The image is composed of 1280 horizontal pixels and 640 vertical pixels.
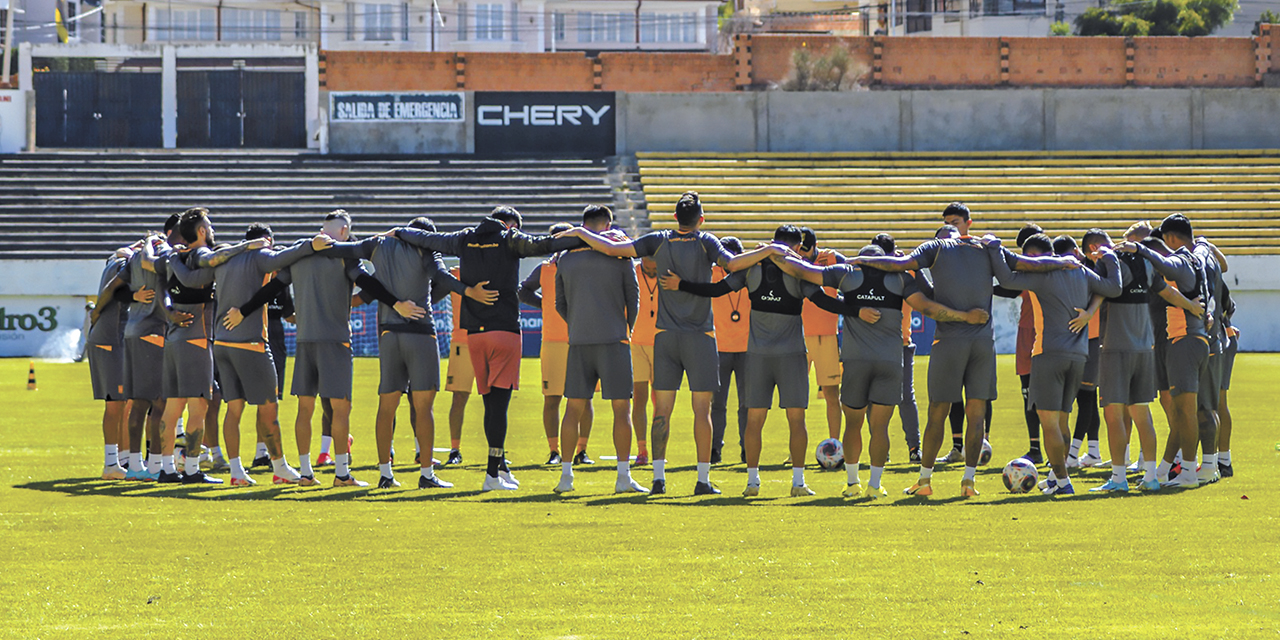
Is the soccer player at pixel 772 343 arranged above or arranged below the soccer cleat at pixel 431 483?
above

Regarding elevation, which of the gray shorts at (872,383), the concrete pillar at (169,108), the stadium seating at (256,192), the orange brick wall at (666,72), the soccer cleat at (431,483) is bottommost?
the soccer cleat at (431,483)

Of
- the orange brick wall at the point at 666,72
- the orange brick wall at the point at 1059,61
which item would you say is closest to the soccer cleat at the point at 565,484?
the orange brick wall at the point at 666,72

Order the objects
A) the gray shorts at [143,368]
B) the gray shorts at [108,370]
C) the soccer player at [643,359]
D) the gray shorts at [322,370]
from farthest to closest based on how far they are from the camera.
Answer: the soccer player at [643,359]
the gray shorts at [108,370]
the gray shorts at [143,368]
the gray shorts at [322,370]

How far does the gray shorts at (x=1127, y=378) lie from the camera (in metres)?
11.1

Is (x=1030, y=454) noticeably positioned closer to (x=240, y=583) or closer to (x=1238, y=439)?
(x=1238, y=439)

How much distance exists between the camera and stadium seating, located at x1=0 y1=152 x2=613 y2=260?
38844 mm

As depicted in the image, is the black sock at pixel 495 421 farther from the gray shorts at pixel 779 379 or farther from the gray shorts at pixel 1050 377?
the gray shorts at pixel 1050 377

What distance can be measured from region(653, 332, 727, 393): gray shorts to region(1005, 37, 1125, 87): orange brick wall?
146 feet

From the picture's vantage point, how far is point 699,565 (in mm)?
7801

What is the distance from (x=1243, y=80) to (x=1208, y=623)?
50.9 metres

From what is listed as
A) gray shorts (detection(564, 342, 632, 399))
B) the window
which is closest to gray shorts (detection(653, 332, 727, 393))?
gray shorts (detection(564, 342, 632, 399))

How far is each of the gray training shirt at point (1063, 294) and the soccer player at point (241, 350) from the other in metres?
5.64

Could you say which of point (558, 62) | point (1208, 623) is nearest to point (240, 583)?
point (1208, 623)

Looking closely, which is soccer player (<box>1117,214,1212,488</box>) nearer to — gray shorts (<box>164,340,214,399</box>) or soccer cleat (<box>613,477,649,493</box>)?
soccer cleat (<box>613,477,649,493</box>)
